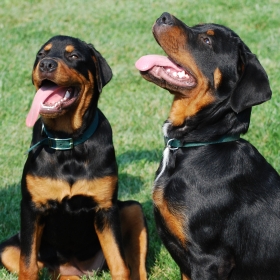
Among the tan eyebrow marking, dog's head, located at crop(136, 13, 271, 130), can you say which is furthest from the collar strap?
the tan eyebrow marking

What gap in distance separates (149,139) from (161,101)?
1495mm

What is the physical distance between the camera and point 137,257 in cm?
552

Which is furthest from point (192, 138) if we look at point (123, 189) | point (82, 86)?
point (123, 189)

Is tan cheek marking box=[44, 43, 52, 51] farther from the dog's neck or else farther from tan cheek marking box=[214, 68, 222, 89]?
tan cheek marking box=[214, 68, 222, 89]

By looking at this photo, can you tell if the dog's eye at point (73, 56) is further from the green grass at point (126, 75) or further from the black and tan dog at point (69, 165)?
the green grass at point (126, 75)

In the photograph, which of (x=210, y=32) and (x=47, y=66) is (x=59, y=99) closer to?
(x=47, y=66)

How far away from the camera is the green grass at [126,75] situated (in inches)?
285

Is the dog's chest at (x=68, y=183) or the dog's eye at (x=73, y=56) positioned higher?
the dog's eye at (x=73, y=56)

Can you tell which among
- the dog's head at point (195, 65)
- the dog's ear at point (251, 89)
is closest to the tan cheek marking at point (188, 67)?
the dog's head at point (195, 65)

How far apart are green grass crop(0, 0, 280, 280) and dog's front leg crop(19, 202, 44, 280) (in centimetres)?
42

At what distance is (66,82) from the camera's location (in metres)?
4.95

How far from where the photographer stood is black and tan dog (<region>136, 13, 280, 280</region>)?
436 centimetres

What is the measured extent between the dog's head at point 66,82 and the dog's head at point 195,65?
618 mm

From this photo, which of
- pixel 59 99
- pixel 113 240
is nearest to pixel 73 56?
pixel 59 99
